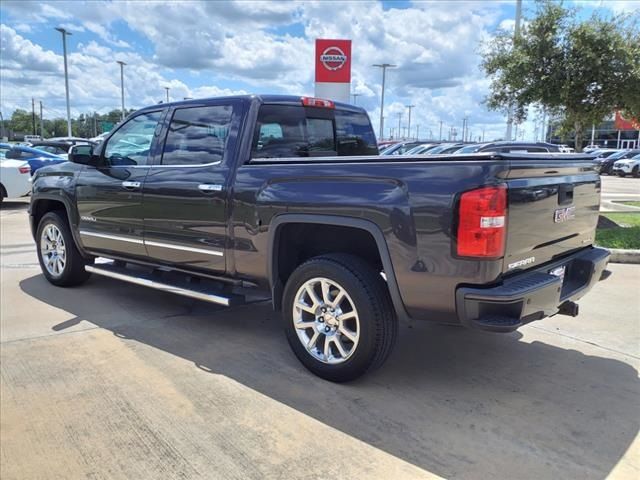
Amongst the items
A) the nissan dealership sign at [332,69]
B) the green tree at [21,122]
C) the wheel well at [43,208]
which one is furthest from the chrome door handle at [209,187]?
the green tree at [21,122]

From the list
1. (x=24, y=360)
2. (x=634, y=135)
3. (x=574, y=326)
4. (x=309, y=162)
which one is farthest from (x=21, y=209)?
(x=634, y=135)

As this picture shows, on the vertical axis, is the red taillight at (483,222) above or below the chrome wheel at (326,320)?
above

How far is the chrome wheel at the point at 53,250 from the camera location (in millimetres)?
5922

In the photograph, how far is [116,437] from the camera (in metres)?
3.01

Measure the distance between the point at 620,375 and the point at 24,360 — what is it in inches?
170

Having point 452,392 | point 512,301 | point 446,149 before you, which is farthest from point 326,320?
point 446,149

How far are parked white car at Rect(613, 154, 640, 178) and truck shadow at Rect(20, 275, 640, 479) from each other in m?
30.1

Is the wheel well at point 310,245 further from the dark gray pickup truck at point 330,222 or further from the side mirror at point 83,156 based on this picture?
the side mirror at point 83,156

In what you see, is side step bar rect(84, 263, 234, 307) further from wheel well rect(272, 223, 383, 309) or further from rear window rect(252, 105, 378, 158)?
rear window rect(252, 105, 378, 158)

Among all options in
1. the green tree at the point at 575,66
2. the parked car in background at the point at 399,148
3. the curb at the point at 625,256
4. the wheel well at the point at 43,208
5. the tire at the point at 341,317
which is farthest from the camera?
the parked car in background at the point at 399,148

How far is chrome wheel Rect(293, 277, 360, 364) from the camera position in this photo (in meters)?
3.51

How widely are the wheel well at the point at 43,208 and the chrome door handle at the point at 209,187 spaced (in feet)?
8.53

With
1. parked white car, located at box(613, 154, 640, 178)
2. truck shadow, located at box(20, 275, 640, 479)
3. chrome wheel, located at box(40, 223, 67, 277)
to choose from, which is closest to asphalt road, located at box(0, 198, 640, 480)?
truck shadow, located at box(20, 275, 640, 479)

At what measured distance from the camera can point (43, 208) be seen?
20.5 feet
